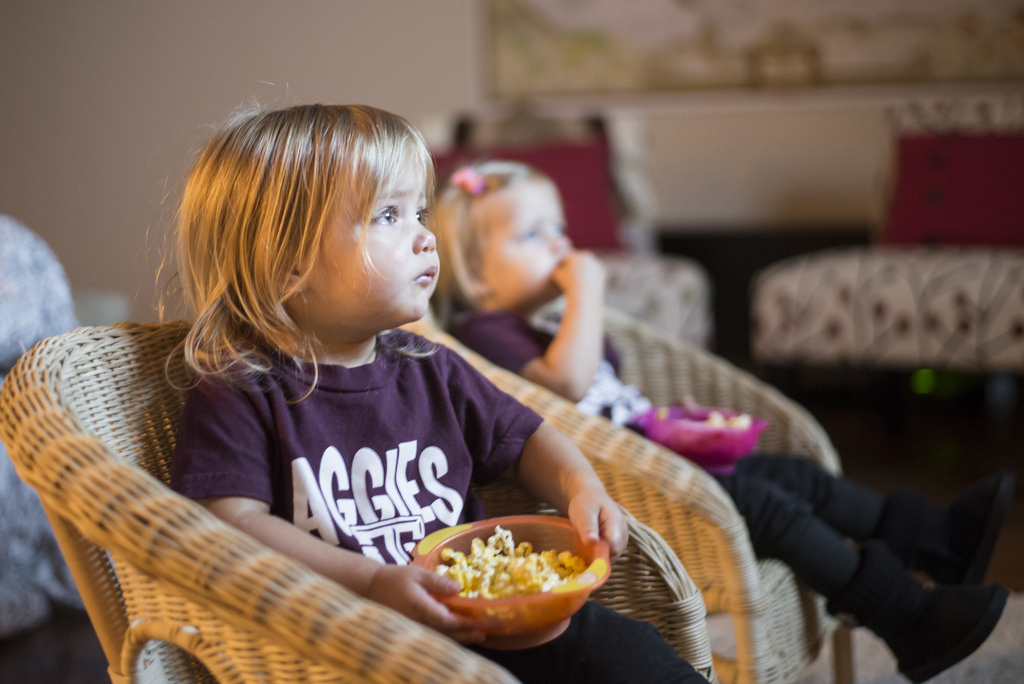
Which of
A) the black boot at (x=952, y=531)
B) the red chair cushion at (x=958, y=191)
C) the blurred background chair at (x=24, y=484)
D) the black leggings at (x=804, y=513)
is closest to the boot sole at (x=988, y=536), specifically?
the black boot at (x=952, y=531)

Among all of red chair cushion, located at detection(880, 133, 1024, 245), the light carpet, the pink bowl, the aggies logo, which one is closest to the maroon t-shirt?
the aggies logo

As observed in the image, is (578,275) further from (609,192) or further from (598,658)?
(609,192)

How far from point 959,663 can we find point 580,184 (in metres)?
2.26

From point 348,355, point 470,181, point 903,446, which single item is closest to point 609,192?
point 903,446

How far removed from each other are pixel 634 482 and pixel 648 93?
315 cm

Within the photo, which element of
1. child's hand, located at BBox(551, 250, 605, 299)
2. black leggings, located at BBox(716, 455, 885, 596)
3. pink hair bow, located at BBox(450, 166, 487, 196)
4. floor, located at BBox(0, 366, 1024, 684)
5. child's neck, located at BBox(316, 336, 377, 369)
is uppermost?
pink hair bow, located at BBox(450, 166, 487, 196)

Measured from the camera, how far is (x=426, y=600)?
0.66 m

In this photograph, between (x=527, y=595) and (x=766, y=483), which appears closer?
(x=527, y=595)

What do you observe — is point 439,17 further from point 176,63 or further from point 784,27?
point 784,27

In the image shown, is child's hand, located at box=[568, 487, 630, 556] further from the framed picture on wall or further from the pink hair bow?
the framed picture on wall

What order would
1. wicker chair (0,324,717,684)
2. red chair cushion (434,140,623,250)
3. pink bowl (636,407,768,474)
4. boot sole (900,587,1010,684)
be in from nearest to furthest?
1. wicker chair (0,324,717,684)
2. boot sole (900,587,1010,684)
3. pink bowl (636,407,768,474)
4. red chair cushion (434,140,623,250)

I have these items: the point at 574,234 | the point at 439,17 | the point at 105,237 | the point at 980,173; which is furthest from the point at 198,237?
the point at 980,173

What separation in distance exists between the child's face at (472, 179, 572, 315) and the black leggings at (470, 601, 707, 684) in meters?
0.70

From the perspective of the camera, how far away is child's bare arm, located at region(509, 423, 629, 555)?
801mm
